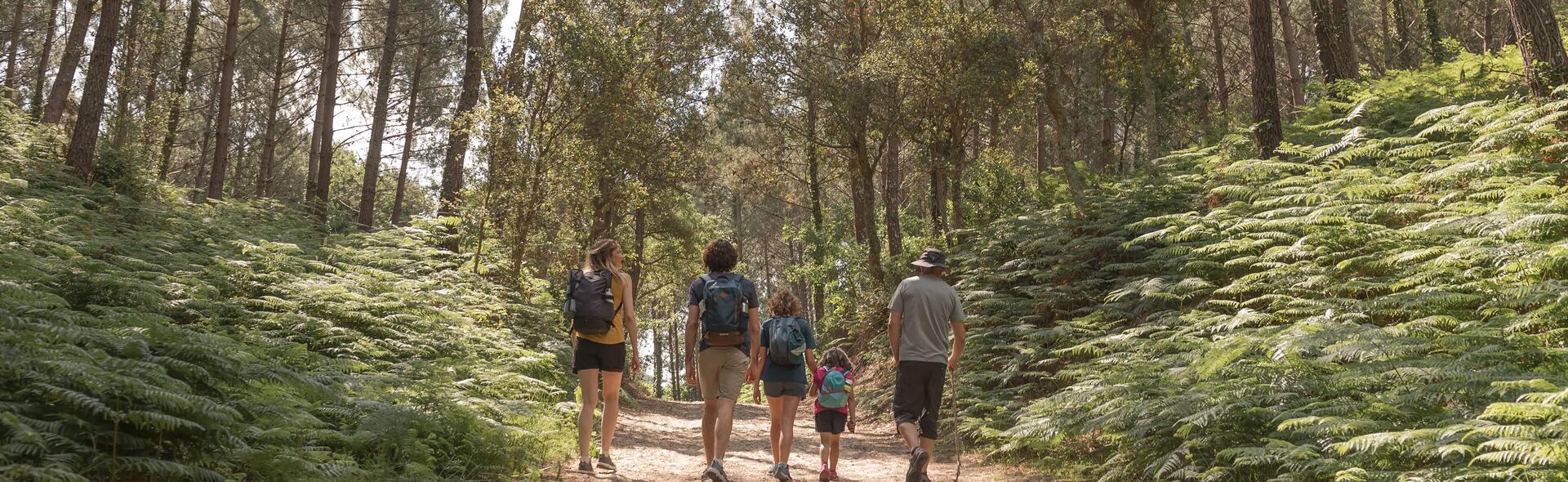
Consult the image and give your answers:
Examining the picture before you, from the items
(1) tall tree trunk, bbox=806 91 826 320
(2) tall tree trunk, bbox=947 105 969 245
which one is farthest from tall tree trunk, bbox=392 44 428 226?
(2) tall tree trunk, bbox=947 105 969 245

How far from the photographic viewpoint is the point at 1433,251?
697cm

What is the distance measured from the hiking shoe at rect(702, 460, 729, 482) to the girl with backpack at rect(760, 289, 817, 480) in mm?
573

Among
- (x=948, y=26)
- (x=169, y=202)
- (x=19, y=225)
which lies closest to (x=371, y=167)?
(x=169, y=202)

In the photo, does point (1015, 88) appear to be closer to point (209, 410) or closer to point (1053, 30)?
point (1053, 30)

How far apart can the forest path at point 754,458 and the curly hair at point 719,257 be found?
1.76 meters

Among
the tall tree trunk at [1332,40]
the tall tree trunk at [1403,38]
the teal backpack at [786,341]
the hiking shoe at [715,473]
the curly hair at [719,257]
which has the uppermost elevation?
the tall tree trunk at [1403,38]

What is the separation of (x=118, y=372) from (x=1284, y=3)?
22.1 meters

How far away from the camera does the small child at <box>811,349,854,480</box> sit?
683 centimetres

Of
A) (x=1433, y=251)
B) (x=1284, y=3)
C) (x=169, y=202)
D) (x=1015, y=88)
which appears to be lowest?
(x=1433, y=251)

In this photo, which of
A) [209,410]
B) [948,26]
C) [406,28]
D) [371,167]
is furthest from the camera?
[406,28]

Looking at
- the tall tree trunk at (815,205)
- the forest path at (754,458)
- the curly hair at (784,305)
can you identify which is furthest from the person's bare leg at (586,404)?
the tall tree trunk at (815,205)

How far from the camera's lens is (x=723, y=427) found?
247 inches

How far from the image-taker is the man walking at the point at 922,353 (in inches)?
254

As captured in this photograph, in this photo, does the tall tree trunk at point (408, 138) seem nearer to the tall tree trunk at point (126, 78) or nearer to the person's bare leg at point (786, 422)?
the tall tree trunk at point (126, 78)
